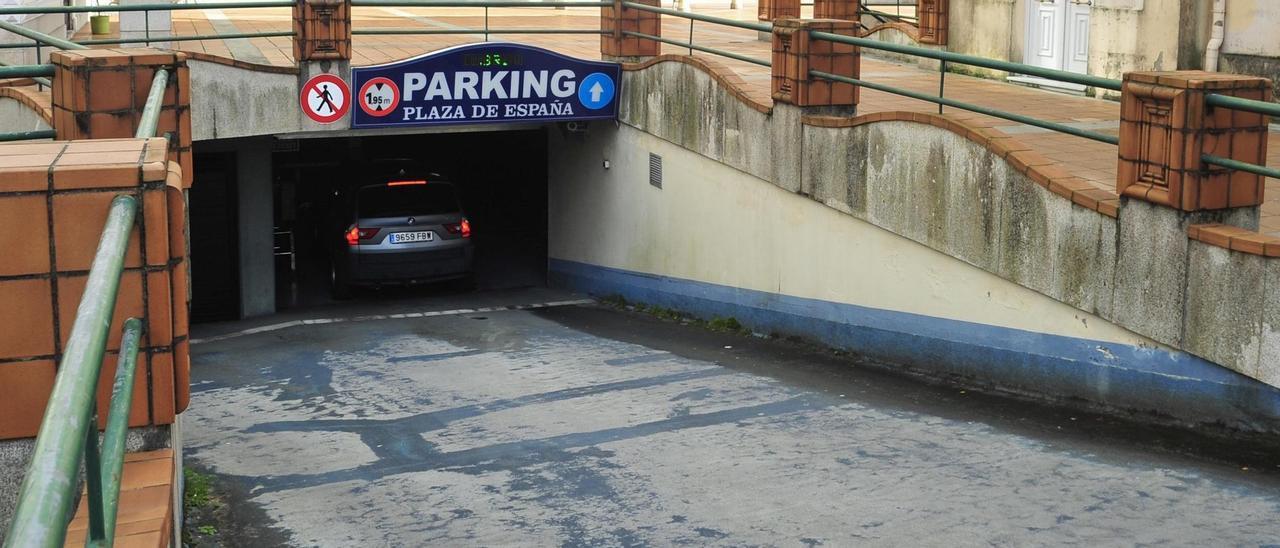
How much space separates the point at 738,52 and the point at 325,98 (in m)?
7.14

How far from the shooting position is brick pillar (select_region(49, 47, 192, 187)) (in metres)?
6.12

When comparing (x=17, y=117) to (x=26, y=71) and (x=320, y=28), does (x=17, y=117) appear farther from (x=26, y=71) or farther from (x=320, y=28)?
(x=26, y=71)

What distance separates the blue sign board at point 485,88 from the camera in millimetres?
16453

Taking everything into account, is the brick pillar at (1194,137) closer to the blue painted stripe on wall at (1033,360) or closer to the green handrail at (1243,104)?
the green handrail at (1243,104)

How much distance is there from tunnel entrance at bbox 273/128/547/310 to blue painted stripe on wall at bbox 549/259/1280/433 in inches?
314

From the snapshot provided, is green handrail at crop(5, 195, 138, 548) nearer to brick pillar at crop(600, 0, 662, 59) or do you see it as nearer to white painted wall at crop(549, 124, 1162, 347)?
white painted wall at crop(549, 124, 1162, 347)

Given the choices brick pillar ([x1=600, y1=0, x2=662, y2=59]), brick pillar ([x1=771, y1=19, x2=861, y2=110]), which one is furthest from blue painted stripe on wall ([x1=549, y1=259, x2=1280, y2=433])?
brick pillar ([x1=600, y1=0, x2=662, y2=59])

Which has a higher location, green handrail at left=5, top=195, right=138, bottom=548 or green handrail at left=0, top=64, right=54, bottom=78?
green handrail at left=0, top=64, right=54, bottom=78

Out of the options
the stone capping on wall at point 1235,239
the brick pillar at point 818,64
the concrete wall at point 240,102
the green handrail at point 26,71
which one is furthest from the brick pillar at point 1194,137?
the concrete wall at point 240,102

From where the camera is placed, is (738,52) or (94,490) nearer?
(94,490)

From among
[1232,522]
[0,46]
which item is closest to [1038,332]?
[1232,522]

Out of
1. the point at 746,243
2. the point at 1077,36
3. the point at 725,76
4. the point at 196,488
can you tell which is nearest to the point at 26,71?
the point at 196,488

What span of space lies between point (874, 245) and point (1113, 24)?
5.29 metres

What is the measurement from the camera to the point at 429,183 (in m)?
19.1
